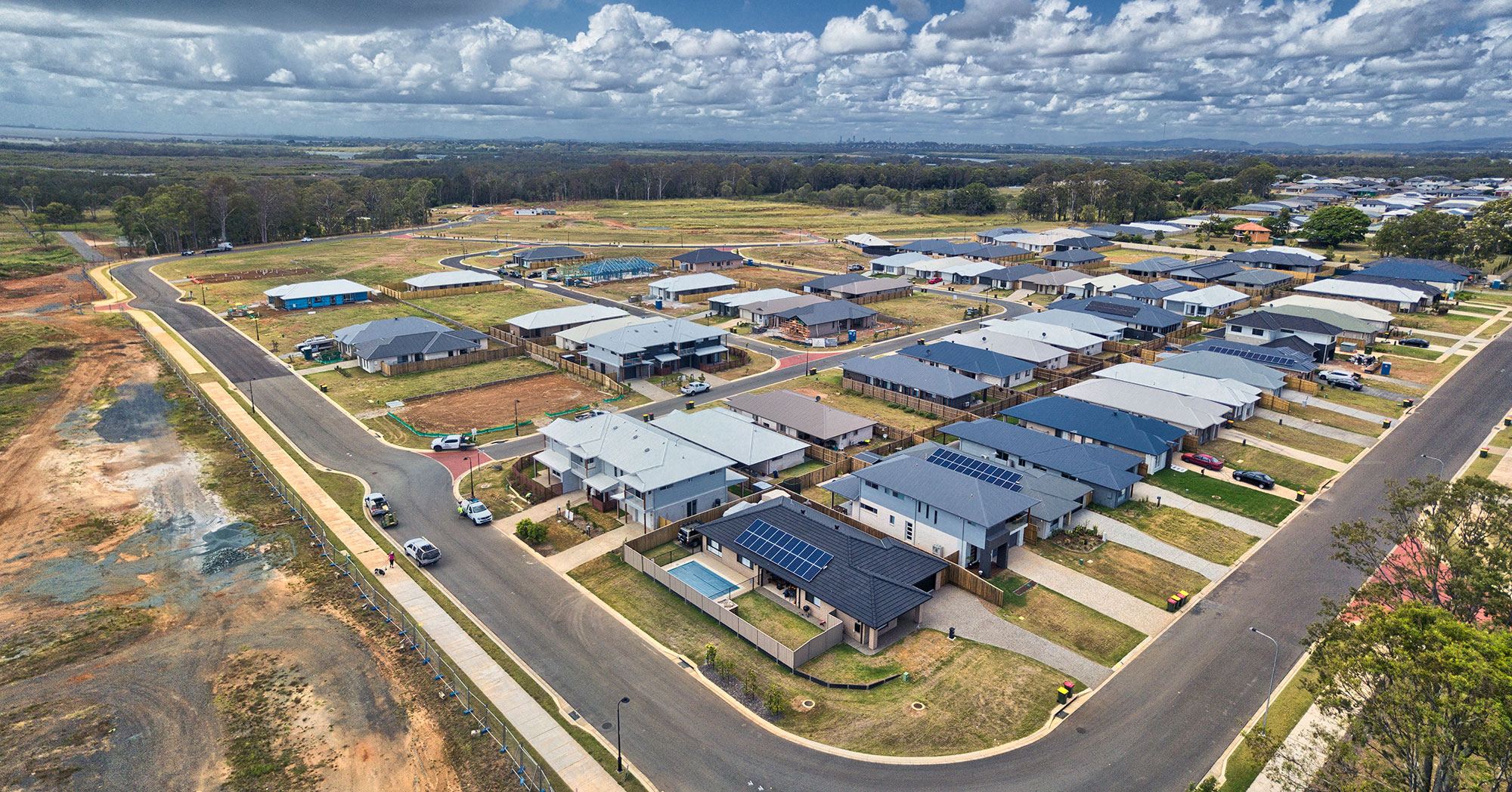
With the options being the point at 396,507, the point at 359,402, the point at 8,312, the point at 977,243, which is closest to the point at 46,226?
the point at 8,312

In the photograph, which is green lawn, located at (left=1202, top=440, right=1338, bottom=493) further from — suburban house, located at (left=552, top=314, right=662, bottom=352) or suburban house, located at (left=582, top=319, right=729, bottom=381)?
suburban house, located at (left=552, top=314, right=662, bottom=352)

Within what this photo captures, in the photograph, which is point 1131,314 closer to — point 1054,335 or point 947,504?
point 1054,335

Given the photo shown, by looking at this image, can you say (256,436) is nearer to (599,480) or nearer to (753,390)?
(599,480)

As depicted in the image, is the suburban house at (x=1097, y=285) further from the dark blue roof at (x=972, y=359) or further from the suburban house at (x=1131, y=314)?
the dark blue roof at (x=972, y=359)

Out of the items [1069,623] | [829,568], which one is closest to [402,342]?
[829,568]

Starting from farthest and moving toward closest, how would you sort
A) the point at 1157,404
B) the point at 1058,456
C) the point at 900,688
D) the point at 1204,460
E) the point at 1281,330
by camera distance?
the point at 1281,330 < the point at 1157,404 < the point at 1204,460 < the point at 1058,456 < the point at 900,688

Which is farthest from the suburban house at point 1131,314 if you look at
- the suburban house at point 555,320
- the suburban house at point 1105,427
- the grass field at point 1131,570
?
the suburban house at point 555,320

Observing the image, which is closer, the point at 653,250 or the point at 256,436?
the point at 256,436
